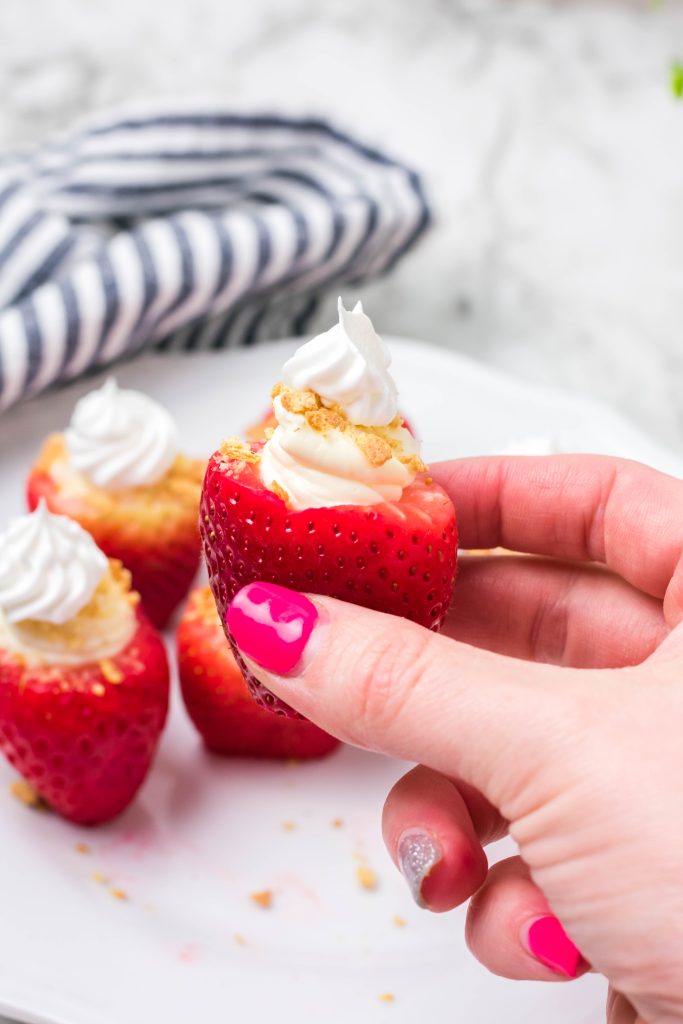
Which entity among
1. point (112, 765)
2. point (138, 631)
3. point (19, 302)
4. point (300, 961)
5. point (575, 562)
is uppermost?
point (19, 302)

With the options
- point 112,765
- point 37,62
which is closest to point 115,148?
point 37,62

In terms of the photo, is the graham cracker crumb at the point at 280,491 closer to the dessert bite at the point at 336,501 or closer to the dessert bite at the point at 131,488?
the dessert bite at the point at 336,501

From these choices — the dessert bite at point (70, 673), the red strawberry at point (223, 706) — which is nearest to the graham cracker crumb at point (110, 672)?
the dessert bite at point (70, 673)

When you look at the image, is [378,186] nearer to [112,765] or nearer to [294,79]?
[294,79]

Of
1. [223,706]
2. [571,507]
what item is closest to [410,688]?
[571,507]

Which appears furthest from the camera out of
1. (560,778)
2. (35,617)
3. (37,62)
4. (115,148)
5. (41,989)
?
(37,62)

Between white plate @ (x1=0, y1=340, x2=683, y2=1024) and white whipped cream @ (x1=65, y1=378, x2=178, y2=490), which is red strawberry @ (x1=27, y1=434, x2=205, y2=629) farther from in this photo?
white plate @ (x1=0, y1=340, x2=683, y2=1024)
